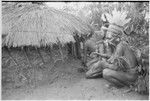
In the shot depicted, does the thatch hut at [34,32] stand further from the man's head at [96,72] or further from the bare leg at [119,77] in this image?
the bare leg at [119,77]

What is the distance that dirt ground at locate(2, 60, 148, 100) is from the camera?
15.6ft

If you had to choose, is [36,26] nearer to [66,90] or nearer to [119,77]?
[66,90]

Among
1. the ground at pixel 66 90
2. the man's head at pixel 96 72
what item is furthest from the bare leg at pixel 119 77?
the man's head at pixel 96 72

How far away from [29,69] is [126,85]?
2.06m

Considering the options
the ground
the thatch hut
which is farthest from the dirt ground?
the thatch hut

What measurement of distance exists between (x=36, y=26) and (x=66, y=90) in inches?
57.6

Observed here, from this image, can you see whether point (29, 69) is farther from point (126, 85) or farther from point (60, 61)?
point (126, 85)

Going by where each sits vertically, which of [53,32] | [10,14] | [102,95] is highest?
[10,14]

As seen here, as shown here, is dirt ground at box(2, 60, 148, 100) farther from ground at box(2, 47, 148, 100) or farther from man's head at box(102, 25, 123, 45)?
man's head at box(102, 25, 123, 45)

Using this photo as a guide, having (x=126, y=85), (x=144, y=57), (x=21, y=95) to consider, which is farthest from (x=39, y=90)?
(x=144, y=57)

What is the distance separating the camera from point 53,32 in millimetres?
5117

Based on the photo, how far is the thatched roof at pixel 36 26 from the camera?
4961 millimetres

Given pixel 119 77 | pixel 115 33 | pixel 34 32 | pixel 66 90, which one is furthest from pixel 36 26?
pixel 119 77

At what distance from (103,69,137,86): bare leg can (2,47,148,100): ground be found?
0.58 ft
